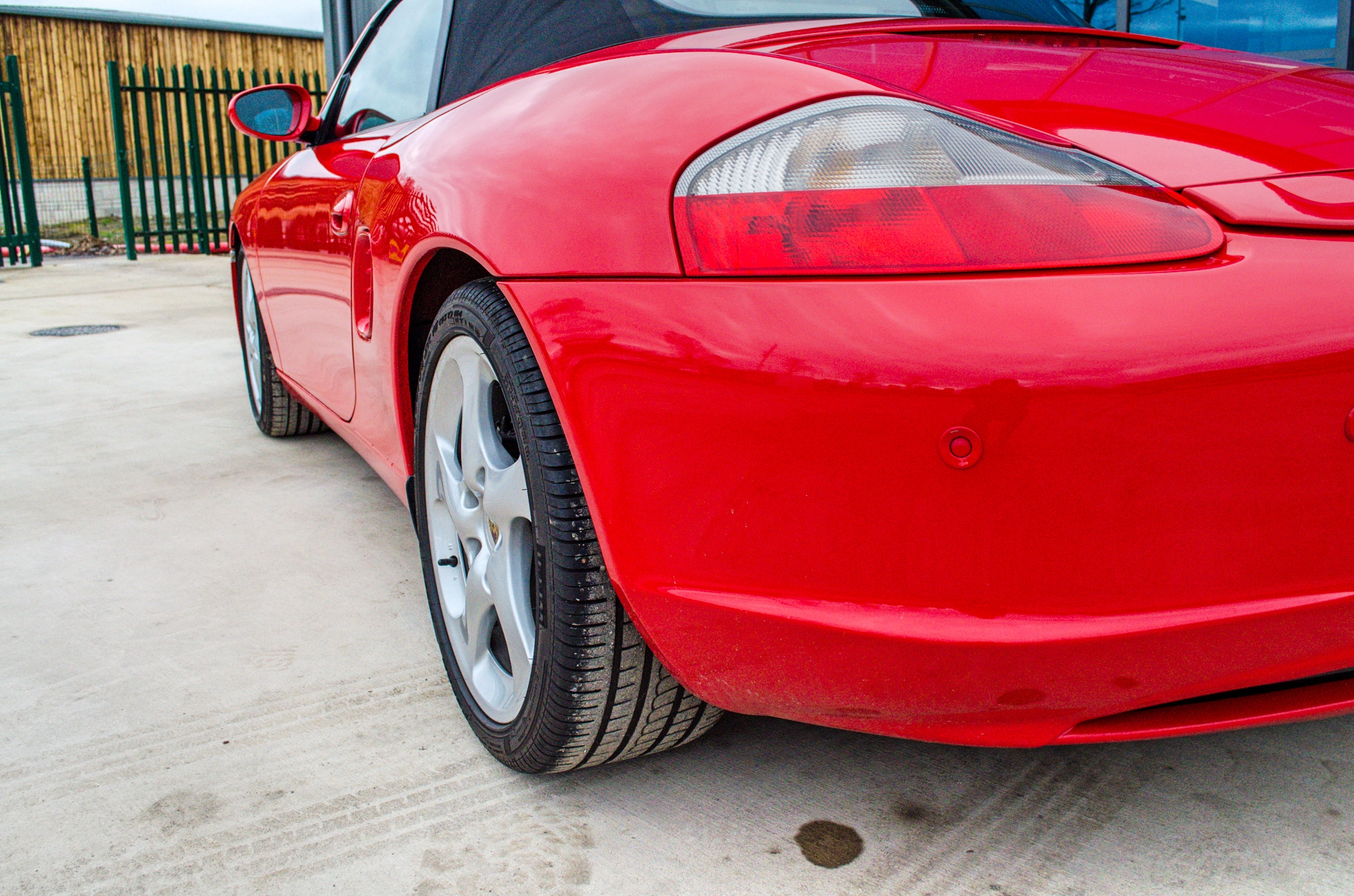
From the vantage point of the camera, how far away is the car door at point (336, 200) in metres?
2.29

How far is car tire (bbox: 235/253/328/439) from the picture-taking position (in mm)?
3533

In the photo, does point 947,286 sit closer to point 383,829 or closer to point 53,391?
point 383,829

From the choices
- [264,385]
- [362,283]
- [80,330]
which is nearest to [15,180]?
[80,330]

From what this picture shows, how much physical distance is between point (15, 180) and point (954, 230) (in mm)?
11230

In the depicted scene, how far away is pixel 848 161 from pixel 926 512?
0.39 metres

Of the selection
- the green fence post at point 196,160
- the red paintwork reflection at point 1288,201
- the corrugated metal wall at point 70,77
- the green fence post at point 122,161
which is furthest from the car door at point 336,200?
the corrugated metal wall at point 70,77

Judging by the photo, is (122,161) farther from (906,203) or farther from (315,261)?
(906,203)

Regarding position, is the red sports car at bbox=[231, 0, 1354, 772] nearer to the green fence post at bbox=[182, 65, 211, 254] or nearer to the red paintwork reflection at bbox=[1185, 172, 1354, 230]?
the red paintwork reflection at bbox=[1185, 172, 1354, 230]

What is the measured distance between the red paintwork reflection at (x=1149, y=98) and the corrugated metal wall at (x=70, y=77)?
18688 millimetres

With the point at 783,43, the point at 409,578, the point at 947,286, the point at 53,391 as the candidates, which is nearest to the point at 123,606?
the point at 409,578

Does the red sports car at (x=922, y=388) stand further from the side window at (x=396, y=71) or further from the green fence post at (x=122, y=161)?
the green fence post at (x=122, y=161)

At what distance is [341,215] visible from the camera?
2.28 metres

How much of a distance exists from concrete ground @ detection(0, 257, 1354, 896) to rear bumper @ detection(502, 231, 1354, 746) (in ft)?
1.05

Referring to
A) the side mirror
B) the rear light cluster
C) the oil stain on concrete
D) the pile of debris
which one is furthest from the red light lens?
the pile of debris
